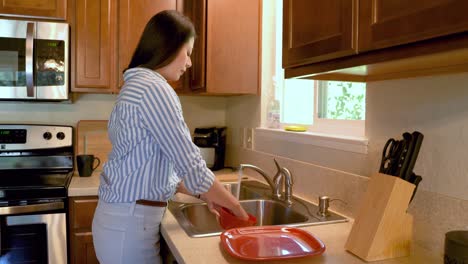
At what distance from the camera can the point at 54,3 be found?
2.22 meters

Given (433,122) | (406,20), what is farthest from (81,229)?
(406,20)

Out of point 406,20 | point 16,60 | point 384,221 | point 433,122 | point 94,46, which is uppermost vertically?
point 94,46

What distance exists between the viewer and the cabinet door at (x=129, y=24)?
2.33 meters

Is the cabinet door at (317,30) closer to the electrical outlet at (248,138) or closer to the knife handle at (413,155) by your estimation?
the knife handle at (413,155)

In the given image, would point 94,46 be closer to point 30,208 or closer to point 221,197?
point 30,208

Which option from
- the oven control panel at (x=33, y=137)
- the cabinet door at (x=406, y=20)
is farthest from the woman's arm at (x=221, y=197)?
the oven control panel at (x=33, y=137)

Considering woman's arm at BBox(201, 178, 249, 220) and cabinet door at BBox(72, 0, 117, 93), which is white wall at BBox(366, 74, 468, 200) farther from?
cabinet door at BBox(72, 0, 117, 93)

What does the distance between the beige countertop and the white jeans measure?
0.18 feet

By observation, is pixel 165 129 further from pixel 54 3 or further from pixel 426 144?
pixel 54 3

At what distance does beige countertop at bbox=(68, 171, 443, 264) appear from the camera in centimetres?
102

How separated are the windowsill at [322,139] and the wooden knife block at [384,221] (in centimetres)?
39

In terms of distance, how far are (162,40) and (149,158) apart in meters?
0.38

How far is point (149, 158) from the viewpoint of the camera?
4.11 ft

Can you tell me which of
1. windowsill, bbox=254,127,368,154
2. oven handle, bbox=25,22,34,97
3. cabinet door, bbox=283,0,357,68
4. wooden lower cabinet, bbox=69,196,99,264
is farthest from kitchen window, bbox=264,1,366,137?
oven handle, bbox=25,22,34,97
